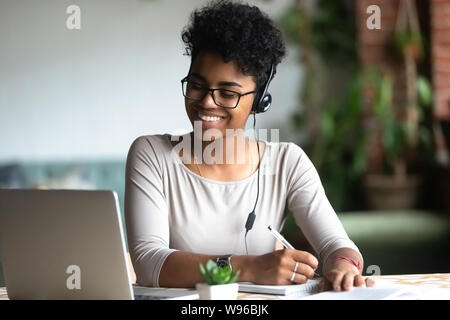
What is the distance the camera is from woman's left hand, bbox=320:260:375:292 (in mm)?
1390

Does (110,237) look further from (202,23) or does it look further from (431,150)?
(431,150)

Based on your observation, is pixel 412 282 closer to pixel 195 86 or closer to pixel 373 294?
pixel 373 294

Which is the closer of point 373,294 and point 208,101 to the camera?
point 373,294

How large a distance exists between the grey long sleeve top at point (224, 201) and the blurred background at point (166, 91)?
2825 millimetres

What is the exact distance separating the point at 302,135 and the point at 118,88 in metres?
1.46

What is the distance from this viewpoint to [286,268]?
4.61 feet

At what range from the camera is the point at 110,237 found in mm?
1145

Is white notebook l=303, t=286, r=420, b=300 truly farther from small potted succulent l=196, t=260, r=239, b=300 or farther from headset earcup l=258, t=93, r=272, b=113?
headset earcup l=258, t=93, r=272, b=113

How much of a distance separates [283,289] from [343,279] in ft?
0.45

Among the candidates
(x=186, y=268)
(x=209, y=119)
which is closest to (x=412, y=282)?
(x=186, y=268)

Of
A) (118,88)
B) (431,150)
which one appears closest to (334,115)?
(431,150)

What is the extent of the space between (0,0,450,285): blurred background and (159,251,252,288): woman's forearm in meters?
3.15
